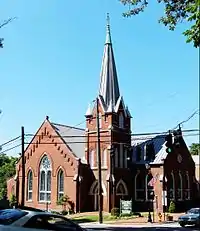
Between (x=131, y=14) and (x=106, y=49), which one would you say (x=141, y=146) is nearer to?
(x=106, y=49)

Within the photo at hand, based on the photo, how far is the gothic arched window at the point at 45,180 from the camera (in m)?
49.8

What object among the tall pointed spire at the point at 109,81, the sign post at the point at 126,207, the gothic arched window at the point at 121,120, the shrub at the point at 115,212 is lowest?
the shrub at the point at 115,212

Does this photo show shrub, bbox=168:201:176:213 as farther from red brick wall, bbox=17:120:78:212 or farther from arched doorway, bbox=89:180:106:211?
red brick wall, bbox=17:120:78:212

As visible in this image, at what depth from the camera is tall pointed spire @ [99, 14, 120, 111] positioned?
5028 cm

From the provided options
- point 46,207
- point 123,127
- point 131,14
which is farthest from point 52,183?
point 131,14

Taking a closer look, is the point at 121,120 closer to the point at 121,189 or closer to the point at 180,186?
the point at 121,189

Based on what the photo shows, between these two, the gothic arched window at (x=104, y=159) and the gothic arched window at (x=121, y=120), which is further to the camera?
the gothic arched window at (x=121, y=120)

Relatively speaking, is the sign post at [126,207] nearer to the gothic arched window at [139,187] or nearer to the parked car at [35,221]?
the gothic arched window at [139,187]

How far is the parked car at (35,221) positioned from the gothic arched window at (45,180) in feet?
124

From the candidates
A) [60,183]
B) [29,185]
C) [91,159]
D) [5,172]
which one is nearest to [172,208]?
[91,159]

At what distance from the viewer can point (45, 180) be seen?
50312 mm

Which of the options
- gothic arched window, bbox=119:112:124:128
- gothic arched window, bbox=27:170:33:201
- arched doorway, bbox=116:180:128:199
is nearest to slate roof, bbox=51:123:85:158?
gothic arched window, bbox=119:112:124:128

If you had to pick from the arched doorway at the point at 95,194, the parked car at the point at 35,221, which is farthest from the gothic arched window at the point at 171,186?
the parked car at the point at 35,221

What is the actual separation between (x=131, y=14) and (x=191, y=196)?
43.4 metres
